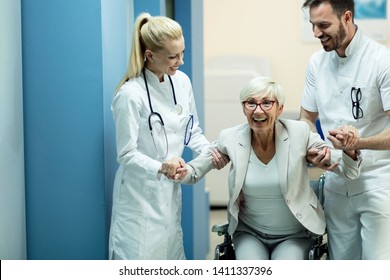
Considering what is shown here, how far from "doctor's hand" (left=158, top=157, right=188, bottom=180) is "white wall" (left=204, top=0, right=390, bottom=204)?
330cm

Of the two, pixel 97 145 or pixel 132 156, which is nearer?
pixel 132 156

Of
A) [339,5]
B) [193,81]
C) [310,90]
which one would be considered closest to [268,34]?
[193,81]

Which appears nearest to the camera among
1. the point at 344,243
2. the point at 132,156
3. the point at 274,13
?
the point at 132,156

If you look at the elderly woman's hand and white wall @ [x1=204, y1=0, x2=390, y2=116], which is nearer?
the elderly woman's hand

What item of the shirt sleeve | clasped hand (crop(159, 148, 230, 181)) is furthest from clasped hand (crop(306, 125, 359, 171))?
clasped hand (crop(159, 148, 230, 181))

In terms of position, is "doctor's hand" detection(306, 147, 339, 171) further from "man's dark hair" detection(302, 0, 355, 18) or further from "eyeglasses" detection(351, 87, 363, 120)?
"man's dark hair" detection(302, 0, 355, 18)

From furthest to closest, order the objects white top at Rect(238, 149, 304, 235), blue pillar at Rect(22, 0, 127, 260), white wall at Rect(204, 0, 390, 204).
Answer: white wall at Rect(204, 0, 390, 204) → blue pillar at Rect(22, 0, 127, 260) → white top at Rect(238, 149, 304, 235)

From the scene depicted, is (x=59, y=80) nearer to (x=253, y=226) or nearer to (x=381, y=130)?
(x=253, y=226)

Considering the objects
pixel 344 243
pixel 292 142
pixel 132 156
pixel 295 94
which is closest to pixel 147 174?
pixel 132 156

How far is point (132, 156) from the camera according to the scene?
7.79 ft

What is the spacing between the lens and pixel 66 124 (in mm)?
2652

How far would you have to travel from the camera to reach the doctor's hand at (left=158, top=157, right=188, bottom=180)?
7.79 ft

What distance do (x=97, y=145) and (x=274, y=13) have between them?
343cm

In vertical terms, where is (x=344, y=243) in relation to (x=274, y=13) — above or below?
below
